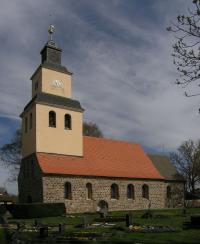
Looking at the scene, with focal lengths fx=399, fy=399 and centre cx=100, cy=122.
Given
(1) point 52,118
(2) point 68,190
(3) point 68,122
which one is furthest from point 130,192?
(1) point 52,118

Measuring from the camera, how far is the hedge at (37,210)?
102 ft

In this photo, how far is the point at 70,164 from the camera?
120ft

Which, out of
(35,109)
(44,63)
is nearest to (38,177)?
(35,109)

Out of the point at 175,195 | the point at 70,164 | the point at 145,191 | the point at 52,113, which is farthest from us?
the point at 175,195

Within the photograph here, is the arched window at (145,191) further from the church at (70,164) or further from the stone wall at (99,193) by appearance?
the stone wall at (99,193)

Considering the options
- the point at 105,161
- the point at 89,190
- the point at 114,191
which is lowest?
the point at 114,191

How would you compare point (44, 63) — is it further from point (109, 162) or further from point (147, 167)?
point (147, 167)

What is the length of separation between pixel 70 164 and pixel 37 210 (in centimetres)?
655

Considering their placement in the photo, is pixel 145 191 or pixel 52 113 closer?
pixel 52 113

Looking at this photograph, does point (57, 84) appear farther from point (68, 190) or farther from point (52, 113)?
point (68, 190)

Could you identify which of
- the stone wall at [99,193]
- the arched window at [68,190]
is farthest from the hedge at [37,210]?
the arched window at [68,190]

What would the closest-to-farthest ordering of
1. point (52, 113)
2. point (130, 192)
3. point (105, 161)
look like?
1. point (52, 113)
2. point (130, 192)
3. point (105, 161)

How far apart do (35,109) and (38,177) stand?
20.5 ft

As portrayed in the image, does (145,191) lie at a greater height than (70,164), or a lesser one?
lesser
